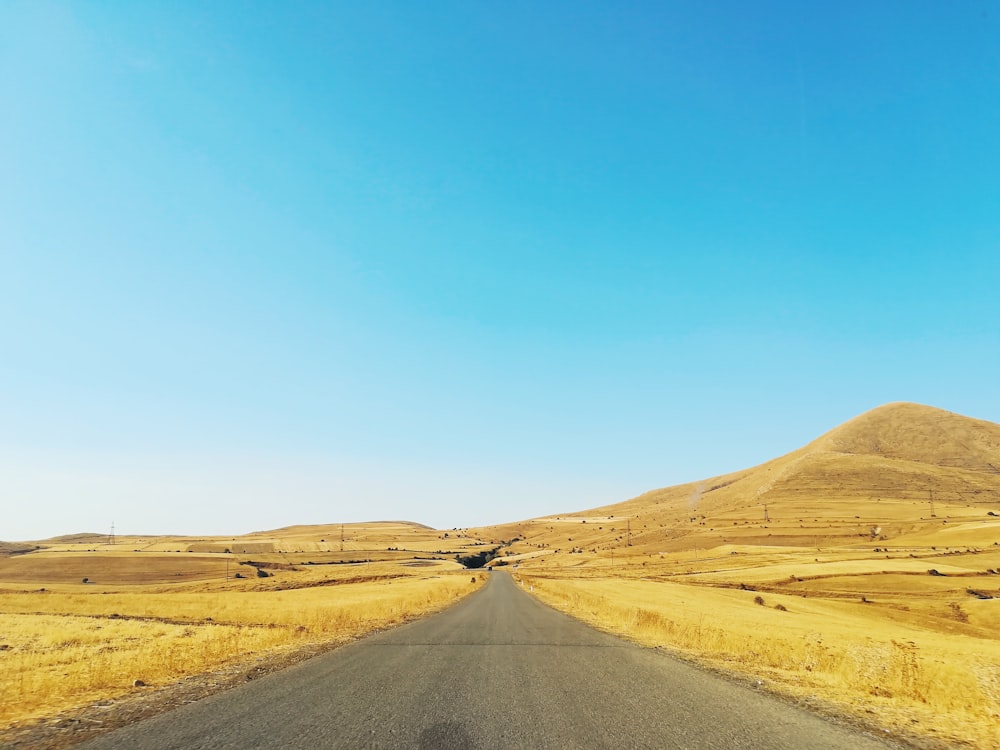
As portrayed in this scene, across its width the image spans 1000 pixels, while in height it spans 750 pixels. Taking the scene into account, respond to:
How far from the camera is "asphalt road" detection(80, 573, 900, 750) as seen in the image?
28.7 feet

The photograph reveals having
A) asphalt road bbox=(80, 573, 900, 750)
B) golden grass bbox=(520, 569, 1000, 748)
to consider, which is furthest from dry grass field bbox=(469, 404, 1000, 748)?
asphalt road bbox=(80, 573, 900, 750)

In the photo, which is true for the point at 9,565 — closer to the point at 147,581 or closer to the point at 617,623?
the point at 147,581

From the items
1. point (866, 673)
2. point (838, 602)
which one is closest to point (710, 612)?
point (866, 673)

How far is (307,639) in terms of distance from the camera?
22.4m

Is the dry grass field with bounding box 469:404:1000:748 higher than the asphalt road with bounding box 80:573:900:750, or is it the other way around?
the asphalt road with bounding box 80:573:900:750

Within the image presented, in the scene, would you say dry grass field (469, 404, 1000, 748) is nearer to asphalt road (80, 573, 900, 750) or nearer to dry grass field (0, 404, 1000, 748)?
dry grass field (0, 404, 1000, 748)

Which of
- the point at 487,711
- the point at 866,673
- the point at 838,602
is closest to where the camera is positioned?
the point at 487,711

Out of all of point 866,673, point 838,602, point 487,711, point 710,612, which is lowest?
point 838,602

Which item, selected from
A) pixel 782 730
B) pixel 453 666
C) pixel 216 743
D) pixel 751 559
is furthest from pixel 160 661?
pixel 751 559

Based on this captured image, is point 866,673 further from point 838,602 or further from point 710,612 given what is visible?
point 838,602

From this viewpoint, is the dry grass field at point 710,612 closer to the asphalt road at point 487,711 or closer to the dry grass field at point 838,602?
the dry grass field at point 838,602

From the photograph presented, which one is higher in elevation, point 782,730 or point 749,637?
point 782,730

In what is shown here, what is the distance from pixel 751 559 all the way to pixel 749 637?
105m

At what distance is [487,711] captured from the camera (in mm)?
10578
